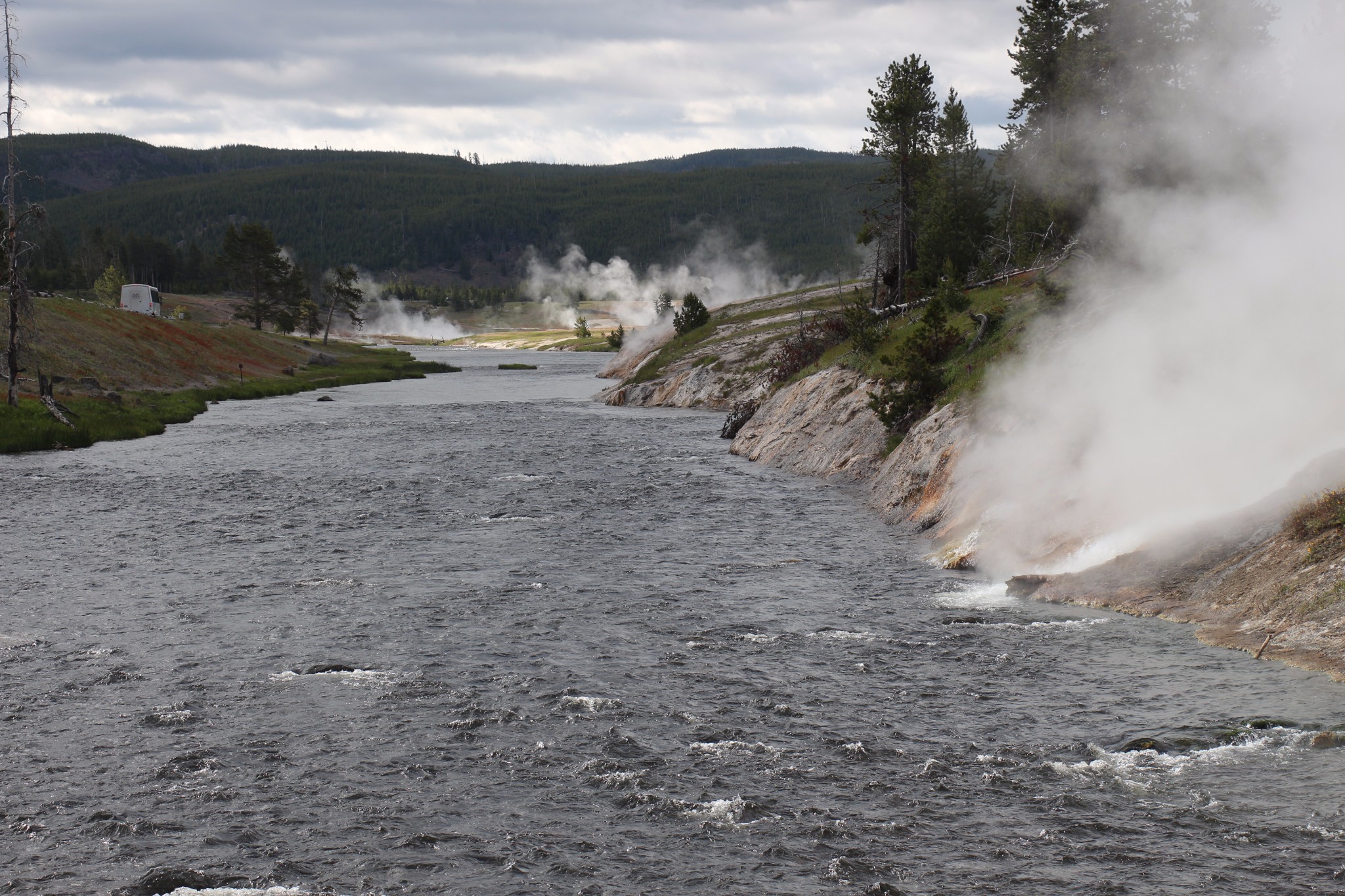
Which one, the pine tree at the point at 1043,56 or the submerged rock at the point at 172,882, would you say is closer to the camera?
the submerged rock at the point at 172,882

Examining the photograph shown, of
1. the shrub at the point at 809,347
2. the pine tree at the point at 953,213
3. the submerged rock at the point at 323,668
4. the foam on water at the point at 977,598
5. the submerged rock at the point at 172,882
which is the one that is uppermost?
the pine tree at the point at 953,213

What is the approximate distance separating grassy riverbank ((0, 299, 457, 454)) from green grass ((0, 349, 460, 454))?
0.06 meters

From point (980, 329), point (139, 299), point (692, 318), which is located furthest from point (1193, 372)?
point (139, 299)

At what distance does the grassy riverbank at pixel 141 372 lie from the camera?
4997cm

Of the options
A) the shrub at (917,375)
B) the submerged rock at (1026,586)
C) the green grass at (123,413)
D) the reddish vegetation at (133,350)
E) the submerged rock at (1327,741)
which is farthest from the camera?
the reddish vegetation at (133,350)

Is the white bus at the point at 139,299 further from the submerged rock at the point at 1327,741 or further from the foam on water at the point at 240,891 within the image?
the submerged rock at the point at 1327,741

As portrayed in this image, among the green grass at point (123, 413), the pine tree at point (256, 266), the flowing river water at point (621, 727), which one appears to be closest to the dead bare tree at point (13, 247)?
the green grass at point (123, 413)

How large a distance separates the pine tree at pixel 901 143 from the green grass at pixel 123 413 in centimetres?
3864

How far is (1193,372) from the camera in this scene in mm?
23438

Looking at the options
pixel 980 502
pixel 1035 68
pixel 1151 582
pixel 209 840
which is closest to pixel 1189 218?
pixel 980 502

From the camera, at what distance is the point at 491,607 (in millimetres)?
20266

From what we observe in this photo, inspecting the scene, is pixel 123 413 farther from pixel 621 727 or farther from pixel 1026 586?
pixel 621 727

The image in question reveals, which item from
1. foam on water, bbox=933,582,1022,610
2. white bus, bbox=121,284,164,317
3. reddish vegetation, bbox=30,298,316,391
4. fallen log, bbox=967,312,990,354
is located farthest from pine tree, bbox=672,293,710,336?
foam on water, bbox=933,582,1022,610

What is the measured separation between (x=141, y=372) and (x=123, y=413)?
18.4 meters
